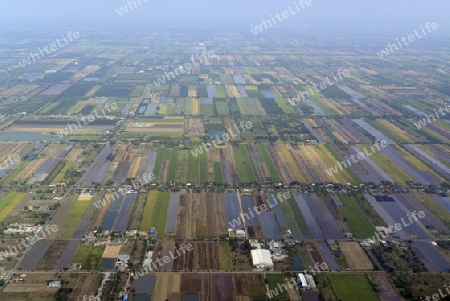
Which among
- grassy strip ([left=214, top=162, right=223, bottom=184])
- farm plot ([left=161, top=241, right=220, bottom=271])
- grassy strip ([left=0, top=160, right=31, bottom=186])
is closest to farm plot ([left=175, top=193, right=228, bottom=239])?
farm plot ([left=161, top=241, right=220, bottom=271])

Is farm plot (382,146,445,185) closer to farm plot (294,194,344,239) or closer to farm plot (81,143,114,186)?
farm plot (294,194,344,239)

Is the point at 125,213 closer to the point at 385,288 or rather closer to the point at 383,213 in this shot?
the point at 385,288

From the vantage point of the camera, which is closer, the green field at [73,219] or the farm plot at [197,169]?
the green field at [73,219]

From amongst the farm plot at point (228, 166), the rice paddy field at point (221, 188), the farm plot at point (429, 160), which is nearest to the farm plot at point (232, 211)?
the rice paddy field at point (221, 188)

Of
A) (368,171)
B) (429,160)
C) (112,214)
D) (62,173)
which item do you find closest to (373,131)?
(429,160)

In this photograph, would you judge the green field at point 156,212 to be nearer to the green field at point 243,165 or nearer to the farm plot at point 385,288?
the green field at point 243,165

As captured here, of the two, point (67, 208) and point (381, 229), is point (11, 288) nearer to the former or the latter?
point (67, 208)

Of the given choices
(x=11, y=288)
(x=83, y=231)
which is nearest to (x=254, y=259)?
(x=83, y=231)
